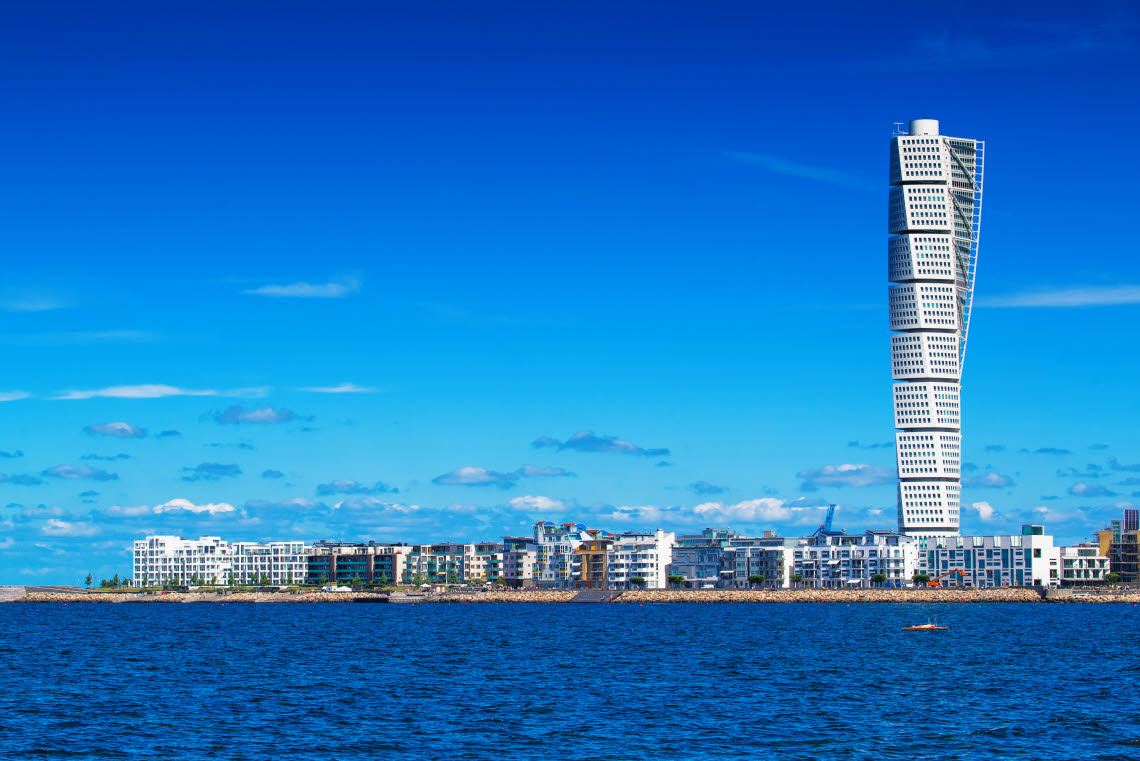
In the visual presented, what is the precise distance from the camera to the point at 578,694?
65312 mm

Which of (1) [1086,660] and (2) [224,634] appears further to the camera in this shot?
(2) [224,634]

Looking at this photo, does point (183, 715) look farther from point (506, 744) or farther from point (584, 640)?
point (584, 640)

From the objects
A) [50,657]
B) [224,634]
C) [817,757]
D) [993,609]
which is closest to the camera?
[817,757]

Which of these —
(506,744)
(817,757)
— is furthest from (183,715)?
(817,757)

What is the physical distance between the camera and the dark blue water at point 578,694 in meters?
48.8

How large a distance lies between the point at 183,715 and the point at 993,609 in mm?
139511

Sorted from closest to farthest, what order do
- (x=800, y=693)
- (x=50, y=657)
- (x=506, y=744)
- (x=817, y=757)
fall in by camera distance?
(x=817, y=757) → (x=506, y=744) → (x=800, y=693) → (x=50, y=657)

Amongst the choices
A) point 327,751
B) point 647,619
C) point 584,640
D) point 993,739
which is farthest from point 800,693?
point 647,619

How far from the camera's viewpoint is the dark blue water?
48844 millimetres

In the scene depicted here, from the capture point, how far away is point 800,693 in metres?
65.2

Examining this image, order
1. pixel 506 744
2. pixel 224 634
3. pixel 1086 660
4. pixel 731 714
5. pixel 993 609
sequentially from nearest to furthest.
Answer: pixel 506 744
pixel 731 714
pixel 1086 660
pixel 224 634
pixel 993 609

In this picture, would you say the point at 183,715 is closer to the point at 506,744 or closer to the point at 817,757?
the point at 506,744

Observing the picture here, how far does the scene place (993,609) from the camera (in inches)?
7008

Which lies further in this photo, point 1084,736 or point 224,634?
point 224,634
